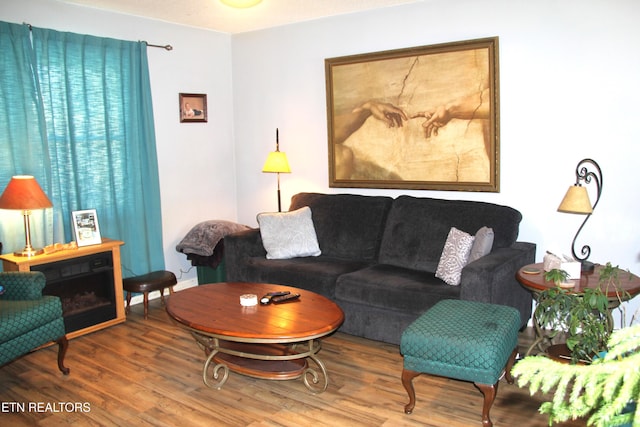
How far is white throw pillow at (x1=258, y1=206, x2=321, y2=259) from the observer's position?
4328 mm

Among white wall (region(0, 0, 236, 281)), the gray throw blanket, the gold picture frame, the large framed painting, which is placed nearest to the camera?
the large framed painting

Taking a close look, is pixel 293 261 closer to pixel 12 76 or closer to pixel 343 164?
pixel 343 164

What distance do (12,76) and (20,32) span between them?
12.9 inches

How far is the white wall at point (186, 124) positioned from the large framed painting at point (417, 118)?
125cm

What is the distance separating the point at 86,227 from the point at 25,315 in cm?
120

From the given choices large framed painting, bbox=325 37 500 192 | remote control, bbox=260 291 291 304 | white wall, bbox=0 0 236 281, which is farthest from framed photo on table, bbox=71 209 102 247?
large framed painting, bbox=325 37 500 192

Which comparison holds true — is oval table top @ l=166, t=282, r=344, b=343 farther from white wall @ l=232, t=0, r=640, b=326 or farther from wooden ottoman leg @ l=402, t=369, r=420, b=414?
white wall @ l=232, t=0, r=640, b=326

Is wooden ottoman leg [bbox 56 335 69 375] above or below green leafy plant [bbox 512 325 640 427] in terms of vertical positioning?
below

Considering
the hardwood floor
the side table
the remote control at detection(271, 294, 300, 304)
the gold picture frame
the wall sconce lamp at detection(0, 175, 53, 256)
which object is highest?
the gold picture frame

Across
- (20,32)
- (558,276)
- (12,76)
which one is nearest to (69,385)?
(12,76)

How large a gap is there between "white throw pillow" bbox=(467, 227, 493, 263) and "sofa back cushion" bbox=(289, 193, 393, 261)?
92 centimetres

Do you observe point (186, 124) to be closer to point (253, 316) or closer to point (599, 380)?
point (253, 316)

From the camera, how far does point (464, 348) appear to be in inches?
100.0

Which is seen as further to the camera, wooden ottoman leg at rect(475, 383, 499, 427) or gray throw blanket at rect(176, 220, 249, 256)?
gray throw blanket at rect(176, 220, 249, 256)
